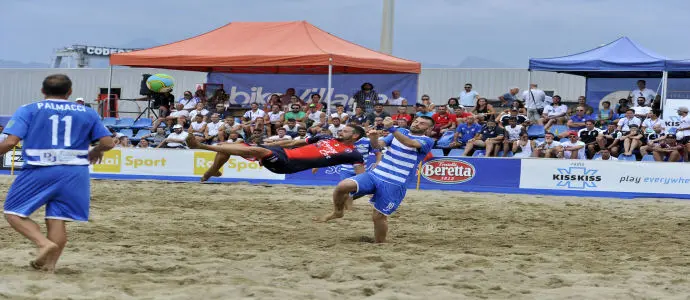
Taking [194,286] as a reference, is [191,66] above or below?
above

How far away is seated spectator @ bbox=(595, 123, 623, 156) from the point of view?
1619 cm

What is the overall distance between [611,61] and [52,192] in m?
13.7

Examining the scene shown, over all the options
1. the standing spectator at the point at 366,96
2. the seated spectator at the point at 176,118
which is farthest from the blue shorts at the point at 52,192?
the standing spectator at the point at 366,96

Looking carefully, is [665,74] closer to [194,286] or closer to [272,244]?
[272,244]

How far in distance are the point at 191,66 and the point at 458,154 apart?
6.21 meters

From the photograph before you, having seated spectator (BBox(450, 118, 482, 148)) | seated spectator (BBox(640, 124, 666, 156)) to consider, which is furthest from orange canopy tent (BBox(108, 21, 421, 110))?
seated spectator (BBox(640, 124, 666, 156))

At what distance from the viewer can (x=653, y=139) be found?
16125 millimetres

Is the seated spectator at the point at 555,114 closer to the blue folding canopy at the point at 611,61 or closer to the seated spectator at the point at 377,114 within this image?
the blue folding canopy at the point at 611,61

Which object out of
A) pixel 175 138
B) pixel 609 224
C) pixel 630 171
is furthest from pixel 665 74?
pixel 175 138

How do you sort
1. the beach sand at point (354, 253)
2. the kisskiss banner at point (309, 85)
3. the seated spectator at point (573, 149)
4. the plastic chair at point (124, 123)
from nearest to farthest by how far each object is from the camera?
the beach sand at point (354, 253)
the seated spectator at point (573, 149)
the kisskiss banner at point (309, 85)
the plastic chair at point (124, 123)

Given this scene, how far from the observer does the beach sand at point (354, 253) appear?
19.9 ft

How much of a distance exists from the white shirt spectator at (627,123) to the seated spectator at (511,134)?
1.75 metres

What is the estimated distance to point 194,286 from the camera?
6.02 m

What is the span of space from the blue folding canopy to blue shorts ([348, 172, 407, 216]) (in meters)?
10.3
